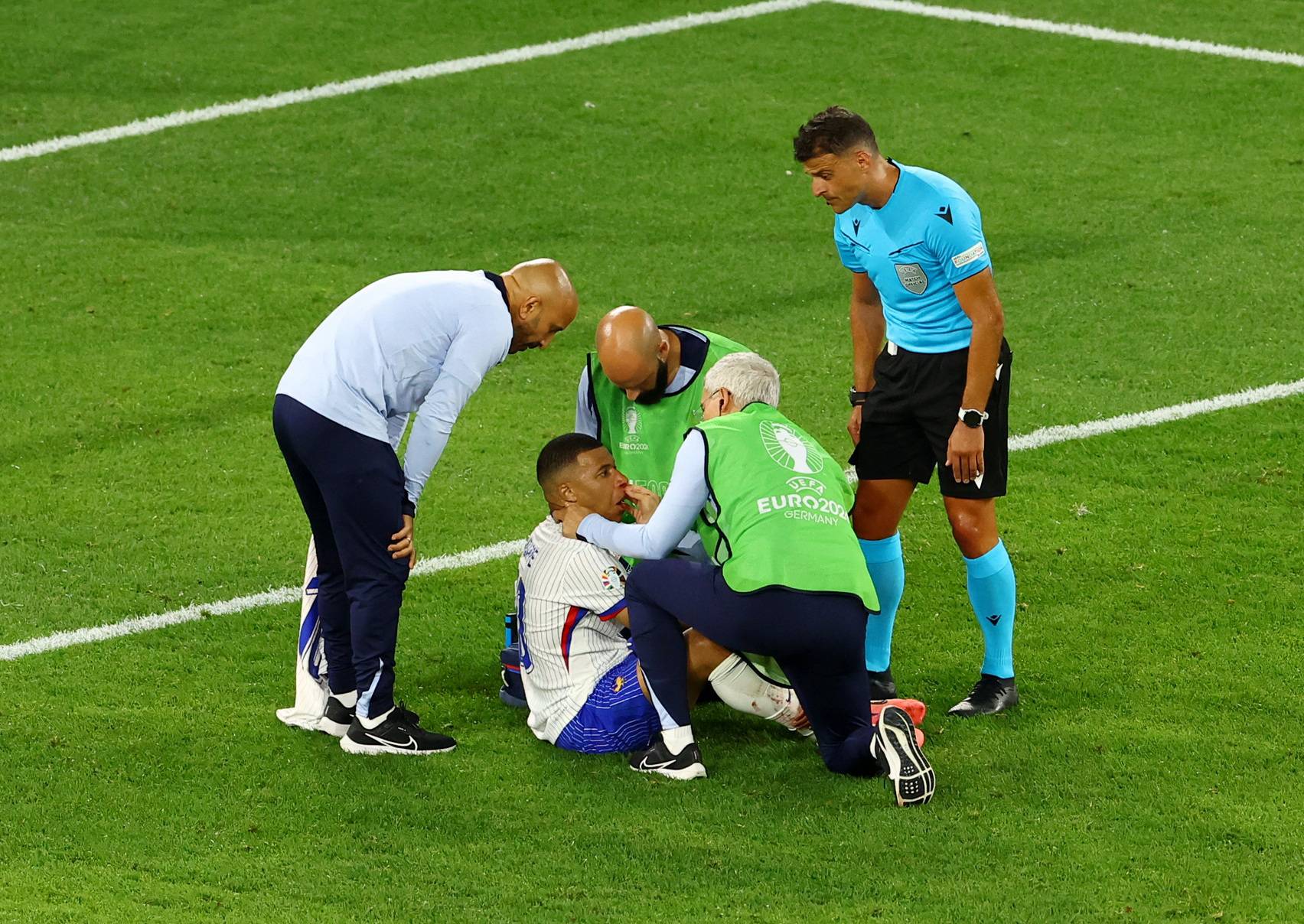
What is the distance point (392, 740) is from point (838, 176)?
2.41m

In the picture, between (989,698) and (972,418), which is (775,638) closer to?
(972,418)

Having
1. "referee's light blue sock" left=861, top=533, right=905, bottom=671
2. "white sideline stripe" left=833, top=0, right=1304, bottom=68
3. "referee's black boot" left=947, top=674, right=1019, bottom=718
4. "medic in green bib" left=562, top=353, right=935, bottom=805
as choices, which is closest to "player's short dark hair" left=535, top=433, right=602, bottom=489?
"medic in green bib" left=562, top=353, right=935, bottom=805

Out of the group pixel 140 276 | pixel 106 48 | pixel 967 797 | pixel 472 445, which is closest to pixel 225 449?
pixel 472 445

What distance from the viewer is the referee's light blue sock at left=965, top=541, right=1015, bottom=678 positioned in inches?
248

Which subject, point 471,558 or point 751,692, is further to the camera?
point 471,558

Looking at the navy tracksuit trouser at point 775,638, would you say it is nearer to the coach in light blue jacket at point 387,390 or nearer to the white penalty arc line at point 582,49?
the coach in light blue jacket at point 387,390

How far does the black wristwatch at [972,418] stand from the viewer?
5.95m

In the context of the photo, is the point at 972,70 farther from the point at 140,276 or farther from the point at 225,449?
the point at 225,449

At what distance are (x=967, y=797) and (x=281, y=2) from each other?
12.9 meters

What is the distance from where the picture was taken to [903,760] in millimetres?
5602

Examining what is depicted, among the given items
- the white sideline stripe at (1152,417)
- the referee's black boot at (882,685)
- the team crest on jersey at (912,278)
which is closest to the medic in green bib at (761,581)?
the team crest on jersey at (912,278)

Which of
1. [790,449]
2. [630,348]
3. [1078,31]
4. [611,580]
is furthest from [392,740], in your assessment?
[1078,31]

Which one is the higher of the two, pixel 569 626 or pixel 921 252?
Answer: pixel 921 252

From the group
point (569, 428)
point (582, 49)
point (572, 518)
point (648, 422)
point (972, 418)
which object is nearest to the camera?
point (972, 418)
